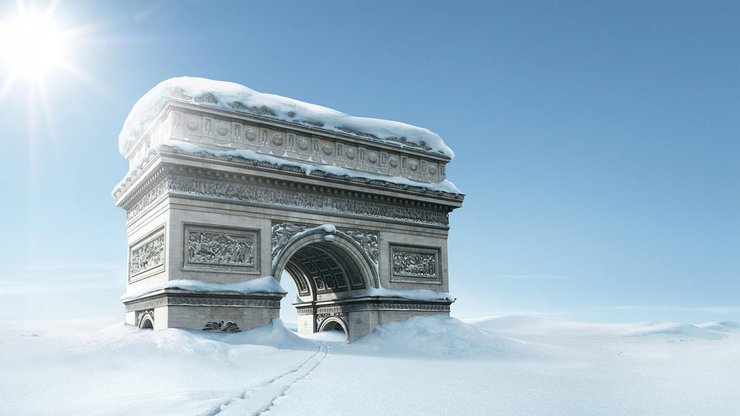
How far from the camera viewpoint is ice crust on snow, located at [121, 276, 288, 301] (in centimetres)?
1975

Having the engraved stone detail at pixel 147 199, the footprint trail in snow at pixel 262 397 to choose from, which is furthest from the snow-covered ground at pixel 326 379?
the engraved stone detail at pixel 147 199

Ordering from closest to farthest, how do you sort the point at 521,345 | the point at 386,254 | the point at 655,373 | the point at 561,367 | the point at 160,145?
1. the point at 655,373
2. the point at 561,367
3. the point at 160,145
4. the point at 521,345
5. the point at 386,254

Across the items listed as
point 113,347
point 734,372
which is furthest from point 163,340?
point 734,372

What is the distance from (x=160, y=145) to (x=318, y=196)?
6075mm

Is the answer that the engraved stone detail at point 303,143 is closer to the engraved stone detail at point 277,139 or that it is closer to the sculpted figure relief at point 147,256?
the engraved stone detail at point 277,139

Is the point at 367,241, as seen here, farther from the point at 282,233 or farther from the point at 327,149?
the point at 327,149

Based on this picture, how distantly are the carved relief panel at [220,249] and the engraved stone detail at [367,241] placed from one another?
3981mm

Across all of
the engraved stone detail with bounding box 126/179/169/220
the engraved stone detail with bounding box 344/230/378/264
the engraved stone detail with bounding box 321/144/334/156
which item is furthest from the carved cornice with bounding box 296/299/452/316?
the engraved stone detail with bounding box 126/179/169/220

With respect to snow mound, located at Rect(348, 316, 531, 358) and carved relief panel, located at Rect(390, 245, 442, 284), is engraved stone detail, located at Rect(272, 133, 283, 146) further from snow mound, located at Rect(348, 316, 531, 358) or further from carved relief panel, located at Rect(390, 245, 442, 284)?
snow mound, located at Rect(348, 316, 531, 358)

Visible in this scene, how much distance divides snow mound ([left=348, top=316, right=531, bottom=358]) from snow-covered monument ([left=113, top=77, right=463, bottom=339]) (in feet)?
2.88

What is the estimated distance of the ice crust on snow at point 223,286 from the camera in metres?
19.8

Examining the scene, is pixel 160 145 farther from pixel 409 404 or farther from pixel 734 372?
pixel 734 372

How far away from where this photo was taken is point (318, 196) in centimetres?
2333

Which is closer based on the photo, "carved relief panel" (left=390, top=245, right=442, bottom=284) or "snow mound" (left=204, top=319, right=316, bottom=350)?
"snow mound" (left=204, top=319, right=316, bottom=350)
